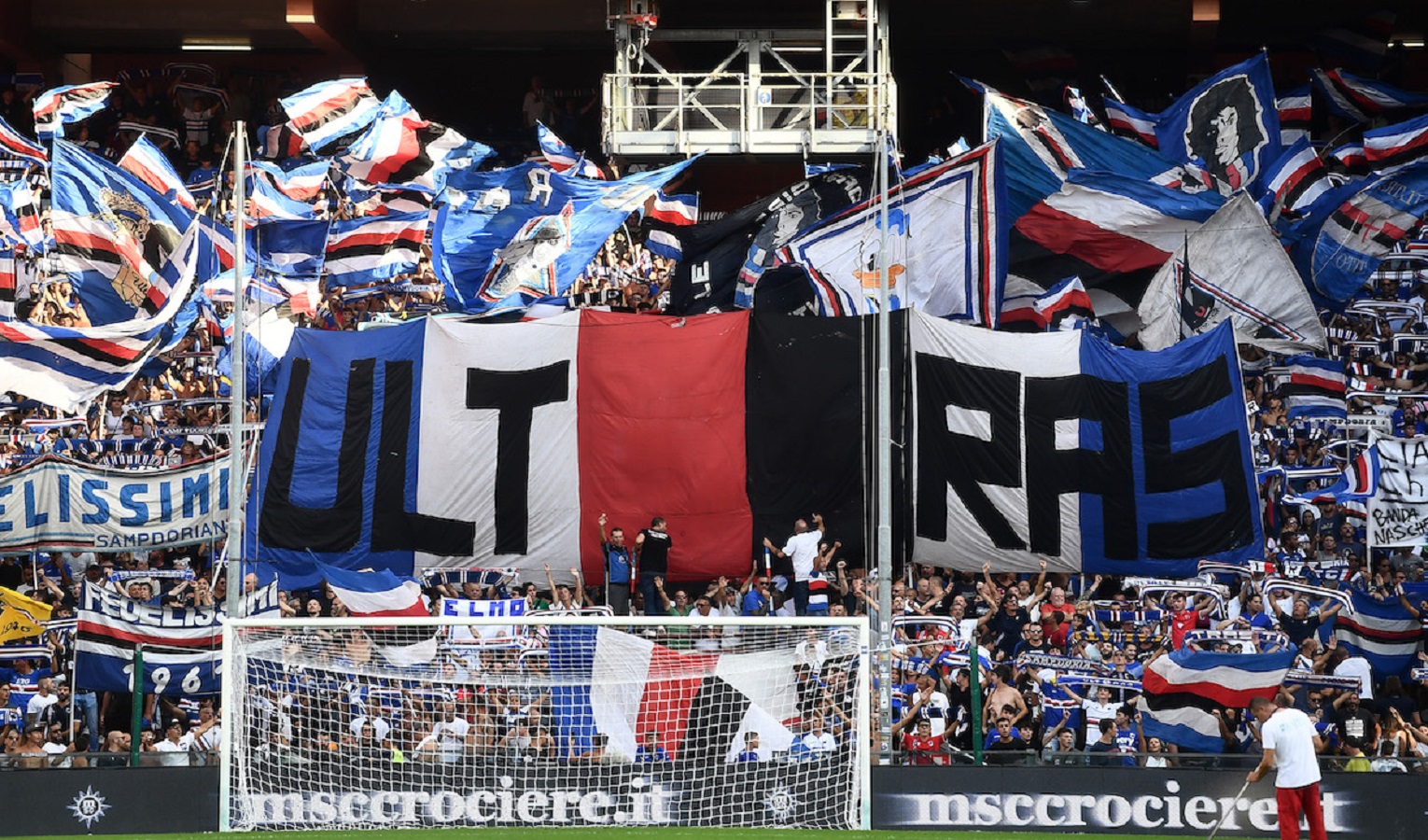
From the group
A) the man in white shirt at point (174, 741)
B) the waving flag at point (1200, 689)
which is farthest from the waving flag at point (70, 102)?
the waving flag at point (1200, 689)

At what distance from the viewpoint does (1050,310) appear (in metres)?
27.5

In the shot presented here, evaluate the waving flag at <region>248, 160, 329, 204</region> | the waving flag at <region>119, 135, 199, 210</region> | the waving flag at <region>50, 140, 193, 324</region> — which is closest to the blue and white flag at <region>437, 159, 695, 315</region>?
the waving flag at <region>248, 160, 329, 204</region>

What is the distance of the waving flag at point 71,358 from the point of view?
75.5ft

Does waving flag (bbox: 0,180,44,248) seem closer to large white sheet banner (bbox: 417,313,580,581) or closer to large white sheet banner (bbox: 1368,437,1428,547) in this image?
large white sheet banner (bbox: 417,313,580,581)

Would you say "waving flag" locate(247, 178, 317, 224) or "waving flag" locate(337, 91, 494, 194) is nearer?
"waving flag" locate(247, 178, 317, 224)

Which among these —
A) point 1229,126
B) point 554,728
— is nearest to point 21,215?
point 554,728

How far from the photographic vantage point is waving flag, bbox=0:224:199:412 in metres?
23.0

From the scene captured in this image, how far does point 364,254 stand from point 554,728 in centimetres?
1131

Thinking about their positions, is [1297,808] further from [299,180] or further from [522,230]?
[299,180]

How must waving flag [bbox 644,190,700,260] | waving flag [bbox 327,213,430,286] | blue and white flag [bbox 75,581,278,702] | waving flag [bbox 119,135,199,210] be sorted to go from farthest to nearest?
waving flag [bbox 644,190,700,260] → waving flag [bbox 327,213,430,286] → waving flag [bbox 119,135,199,210] → blue and white flag [bbox 75,581,278,702]

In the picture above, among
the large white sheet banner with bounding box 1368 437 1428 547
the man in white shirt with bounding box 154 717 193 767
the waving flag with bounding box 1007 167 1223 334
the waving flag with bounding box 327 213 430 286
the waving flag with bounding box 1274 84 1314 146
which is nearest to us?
the man in white shirt with bounding box 154 717 193 767

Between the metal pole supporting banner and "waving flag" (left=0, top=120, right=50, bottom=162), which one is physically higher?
"waving flag" (left=0, top=120, right=50, bottom=162)

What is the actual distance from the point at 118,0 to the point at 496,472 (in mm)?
21402

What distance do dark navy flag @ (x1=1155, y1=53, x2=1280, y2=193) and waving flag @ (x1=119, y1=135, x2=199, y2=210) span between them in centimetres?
1549
